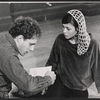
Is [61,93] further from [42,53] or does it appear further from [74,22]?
[74,22]

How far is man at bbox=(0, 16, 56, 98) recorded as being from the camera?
4.87 feet

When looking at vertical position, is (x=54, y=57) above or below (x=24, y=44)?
below

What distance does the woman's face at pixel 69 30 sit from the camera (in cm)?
192

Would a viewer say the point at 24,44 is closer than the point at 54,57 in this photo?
Yes

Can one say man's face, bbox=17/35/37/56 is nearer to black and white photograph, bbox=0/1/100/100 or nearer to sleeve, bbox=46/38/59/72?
black and white photograph, bbox=0/1/100/100

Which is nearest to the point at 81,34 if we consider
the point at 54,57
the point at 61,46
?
Result: the point at 61,46

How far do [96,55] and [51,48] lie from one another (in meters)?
0.39

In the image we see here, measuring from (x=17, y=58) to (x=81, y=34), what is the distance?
0.60m

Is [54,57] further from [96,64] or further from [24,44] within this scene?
[24,44]

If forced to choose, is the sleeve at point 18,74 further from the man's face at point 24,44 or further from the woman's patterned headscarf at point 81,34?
the woman's patterned headscarf at point 81,34

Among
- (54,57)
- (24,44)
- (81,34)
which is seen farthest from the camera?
(54,57)

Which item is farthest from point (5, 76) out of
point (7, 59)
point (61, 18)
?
point (61, 18)

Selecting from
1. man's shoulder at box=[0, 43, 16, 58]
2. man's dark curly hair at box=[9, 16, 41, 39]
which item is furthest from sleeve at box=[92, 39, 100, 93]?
man's shoulder at box=[0, 43, 16, 58]

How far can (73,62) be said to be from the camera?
2068 millimetres
